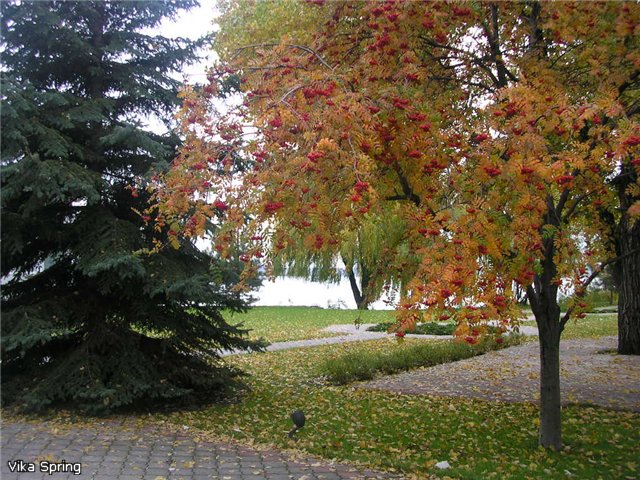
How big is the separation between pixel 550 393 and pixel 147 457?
376 cm

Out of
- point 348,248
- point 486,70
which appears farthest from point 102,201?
point 348,248

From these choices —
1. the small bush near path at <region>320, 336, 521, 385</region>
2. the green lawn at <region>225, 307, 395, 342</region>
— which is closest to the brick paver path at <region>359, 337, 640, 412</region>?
the small bush near path at <region>320, 336, 521, 385</region>

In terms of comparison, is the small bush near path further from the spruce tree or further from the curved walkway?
the spruce tree

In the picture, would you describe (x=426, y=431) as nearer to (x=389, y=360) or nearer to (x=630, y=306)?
(x=389, y=360)

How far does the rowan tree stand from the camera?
3967 mm

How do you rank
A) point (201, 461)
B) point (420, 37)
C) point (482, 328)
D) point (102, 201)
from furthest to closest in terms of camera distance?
1. point (102, 201)
2. point (420, 37)
3. point (201, 461)
4. point (482, 328)

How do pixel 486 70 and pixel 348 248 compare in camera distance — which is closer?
A: pixel 486 70

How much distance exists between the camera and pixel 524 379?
29.5ft

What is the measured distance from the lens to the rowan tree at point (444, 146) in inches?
156

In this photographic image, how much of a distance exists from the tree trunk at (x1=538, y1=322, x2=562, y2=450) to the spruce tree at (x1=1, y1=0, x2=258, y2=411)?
3.35m

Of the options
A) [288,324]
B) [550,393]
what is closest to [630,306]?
[550,393]

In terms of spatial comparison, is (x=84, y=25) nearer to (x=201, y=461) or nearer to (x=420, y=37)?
(x=420, y=37)

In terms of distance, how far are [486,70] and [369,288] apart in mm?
2557

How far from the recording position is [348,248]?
2334 centimetres
